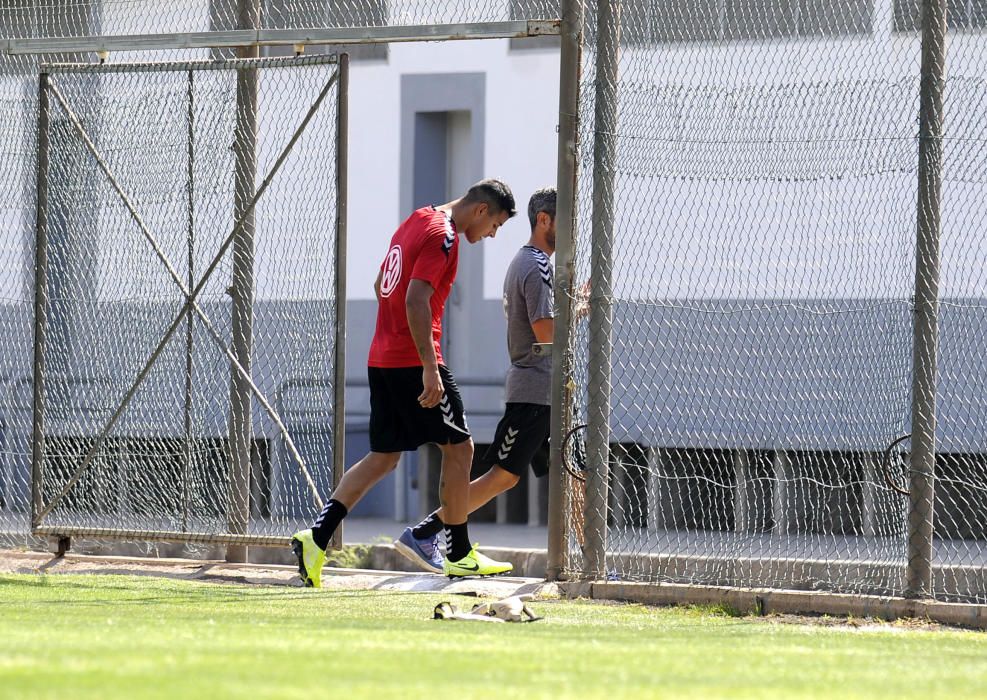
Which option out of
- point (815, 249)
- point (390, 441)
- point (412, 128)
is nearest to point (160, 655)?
point (390, 441)

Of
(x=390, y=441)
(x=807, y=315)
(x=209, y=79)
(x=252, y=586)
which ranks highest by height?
(x=209, y=79)

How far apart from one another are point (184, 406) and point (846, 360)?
3584 millimetres

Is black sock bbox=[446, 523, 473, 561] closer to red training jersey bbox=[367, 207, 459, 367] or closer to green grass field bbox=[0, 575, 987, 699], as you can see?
green grass field bbox=[0, 575, 987, 699]

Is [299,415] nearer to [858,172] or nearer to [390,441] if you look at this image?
[390,441]

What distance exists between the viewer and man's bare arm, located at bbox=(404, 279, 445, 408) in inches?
294

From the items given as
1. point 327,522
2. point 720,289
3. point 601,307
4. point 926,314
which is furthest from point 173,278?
point 926,314

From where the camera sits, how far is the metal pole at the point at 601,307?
780cm

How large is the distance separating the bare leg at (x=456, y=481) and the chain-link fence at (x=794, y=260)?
1.68ft

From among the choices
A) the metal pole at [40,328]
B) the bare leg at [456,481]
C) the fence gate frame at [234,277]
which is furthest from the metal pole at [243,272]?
the bare leg at [456,481]

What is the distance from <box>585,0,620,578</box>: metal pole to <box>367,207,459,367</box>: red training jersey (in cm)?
69

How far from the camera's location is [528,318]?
8.38m

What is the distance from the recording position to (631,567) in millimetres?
7941

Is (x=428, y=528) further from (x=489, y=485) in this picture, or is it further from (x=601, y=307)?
(x=601, y=307)

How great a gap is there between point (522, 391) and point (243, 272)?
170cm
